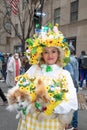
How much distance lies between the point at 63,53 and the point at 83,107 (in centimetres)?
593

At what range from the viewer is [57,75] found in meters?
3.68

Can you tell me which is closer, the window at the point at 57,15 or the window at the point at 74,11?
the window at the point at 74,11

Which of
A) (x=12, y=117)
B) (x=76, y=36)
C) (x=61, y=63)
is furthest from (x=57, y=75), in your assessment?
(x=76, y=36)

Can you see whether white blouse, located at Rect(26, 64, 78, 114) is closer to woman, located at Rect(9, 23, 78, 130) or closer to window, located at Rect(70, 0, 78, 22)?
woman, located at Rect(9, 23, 78, 130)

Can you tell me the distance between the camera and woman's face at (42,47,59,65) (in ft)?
12.3

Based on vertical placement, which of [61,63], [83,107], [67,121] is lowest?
[83,107]

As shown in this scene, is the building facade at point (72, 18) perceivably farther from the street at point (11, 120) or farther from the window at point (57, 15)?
the street at point (11, 120)

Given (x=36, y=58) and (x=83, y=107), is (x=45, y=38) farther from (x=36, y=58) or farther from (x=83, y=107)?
(x=83, y=107)

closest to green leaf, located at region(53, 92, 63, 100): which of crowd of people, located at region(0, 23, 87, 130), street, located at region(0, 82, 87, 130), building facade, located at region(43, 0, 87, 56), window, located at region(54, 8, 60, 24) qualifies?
crowd of people, located at region(0, 23, 87, 130)

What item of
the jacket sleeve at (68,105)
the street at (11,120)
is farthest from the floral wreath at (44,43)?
the street at (11,120)

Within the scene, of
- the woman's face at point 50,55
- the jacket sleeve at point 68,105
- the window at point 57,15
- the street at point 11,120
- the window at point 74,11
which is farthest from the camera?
the window at point 57,15

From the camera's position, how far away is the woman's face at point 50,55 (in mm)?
3754

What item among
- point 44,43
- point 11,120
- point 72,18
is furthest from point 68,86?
point 72,18

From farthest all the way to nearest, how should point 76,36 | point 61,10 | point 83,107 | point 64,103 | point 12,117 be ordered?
point 61,10, point 76,36, point 83,107, point 12,117, point 64,103
